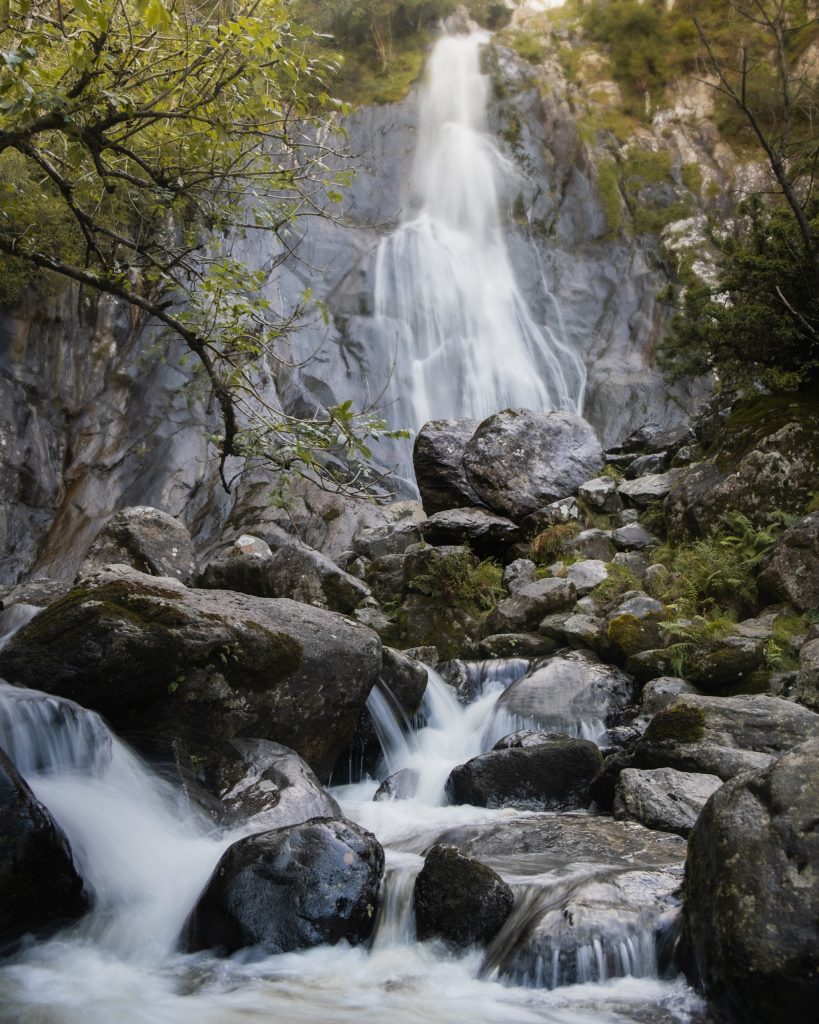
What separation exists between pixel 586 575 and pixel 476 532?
228cm

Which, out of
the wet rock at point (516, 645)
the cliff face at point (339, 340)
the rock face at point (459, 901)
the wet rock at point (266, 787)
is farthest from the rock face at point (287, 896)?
the cliff face at point (339, 340)

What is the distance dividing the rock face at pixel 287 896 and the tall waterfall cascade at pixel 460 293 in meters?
14.9

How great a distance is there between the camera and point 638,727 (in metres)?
7.48

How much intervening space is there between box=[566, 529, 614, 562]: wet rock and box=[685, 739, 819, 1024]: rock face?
770 cm

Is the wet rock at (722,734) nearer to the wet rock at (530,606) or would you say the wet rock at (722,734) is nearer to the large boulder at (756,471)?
the wet rock at (530,606)

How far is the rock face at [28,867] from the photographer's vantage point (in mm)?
4043

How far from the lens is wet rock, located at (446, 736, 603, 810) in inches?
257

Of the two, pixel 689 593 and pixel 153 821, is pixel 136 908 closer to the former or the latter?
pixel 153 821

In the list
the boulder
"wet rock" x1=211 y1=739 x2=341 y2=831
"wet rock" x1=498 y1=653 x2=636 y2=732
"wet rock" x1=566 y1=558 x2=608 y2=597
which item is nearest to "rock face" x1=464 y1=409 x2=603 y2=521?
the boulder

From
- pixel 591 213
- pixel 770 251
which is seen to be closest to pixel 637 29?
pixel 591 213

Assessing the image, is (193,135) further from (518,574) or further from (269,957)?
(518,574)

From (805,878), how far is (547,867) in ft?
6.36

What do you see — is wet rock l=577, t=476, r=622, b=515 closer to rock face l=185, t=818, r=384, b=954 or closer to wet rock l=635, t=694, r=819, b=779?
wet rock l=635, t=694, r=819, b=779

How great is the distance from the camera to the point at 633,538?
37.6ft
